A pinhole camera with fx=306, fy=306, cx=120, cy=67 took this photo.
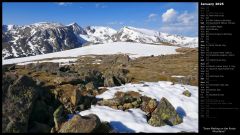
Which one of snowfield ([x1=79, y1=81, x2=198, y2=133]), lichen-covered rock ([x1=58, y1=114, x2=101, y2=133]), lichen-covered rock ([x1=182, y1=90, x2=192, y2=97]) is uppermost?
lichen-covered rock ([x1=58, y1=114, x2=101, y2=133])

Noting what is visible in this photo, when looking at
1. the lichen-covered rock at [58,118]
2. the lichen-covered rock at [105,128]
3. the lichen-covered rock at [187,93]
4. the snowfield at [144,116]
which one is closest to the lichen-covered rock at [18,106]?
the lichen-covered rock at [58,118]

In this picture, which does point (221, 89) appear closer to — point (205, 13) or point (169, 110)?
point (205, 13)

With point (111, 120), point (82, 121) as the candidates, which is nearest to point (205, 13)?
point (82, 121)

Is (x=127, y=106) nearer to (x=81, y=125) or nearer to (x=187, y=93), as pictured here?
(x=187, y=93)

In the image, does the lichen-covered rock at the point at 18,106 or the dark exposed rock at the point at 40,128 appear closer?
the lichen-covered rock at the point at 18,106

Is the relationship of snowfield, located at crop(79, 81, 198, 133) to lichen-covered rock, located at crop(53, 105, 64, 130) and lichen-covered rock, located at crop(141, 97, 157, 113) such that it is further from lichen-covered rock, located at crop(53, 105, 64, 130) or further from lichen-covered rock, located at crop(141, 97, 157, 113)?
lichen-covered rock, located at crop(53, 105, 64, 130)

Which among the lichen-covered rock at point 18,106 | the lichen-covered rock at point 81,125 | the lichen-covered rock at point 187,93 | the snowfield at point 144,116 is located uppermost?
the lichen-covered rock at point 18,106

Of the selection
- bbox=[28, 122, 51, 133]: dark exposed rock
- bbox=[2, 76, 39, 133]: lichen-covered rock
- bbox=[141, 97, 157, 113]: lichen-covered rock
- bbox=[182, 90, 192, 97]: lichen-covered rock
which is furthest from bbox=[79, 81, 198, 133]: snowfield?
bbox=[2, 76, 39, 133]: lichen-covered rock

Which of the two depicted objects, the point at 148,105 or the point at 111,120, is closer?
the point at 111,120

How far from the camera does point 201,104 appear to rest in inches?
573

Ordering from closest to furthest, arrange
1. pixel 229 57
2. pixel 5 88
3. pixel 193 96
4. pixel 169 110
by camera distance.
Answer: pixel 229 57 < pixel 5 88 < pixel 169 110 < pixel 193 96

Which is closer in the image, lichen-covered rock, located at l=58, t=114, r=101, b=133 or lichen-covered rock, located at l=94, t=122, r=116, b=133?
lichen-covered rock, located at l=58, t=114, r=101, b=133

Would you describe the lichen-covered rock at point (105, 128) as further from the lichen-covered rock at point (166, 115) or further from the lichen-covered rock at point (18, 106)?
the lichen-covered rock at point (18, 106)

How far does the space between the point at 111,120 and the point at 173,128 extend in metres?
4.63
